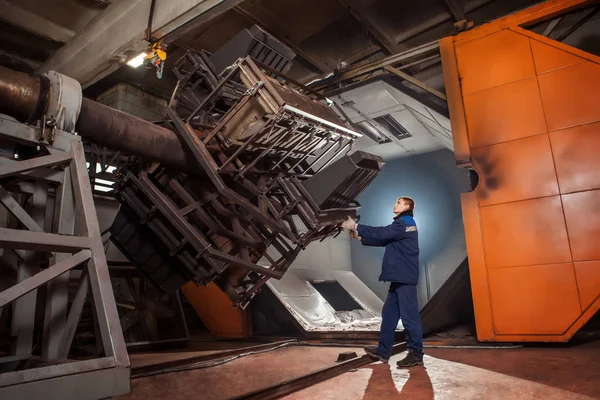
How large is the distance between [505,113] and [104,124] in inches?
170

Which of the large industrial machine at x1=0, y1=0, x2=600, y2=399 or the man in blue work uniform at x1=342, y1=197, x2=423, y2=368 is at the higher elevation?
the large industrial machine at x1=0, y1=0, x2=600, y2=399

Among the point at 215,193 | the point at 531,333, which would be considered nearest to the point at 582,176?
the point at 531,333

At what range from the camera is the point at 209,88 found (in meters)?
4.46

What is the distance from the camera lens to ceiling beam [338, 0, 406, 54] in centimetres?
575

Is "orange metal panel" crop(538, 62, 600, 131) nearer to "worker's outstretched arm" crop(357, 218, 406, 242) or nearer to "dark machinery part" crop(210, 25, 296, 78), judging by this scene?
"worker's outstretched arm" crop(357, 218, 406, 242)

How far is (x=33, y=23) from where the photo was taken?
17.8 ft

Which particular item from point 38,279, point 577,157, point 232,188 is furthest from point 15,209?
point 577,157

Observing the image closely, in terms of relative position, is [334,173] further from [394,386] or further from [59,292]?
[59,292]

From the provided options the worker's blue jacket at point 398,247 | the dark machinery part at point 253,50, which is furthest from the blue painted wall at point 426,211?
the dark machinery part at point 253,50

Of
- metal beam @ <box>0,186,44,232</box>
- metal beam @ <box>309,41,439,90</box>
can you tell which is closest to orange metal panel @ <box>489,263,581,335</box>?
metal beam @ <box>309,41,439,90</box>

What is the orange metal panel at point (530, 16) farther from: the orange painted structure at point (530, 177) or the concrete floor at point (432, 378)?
the concrete floor at point (432, 378)

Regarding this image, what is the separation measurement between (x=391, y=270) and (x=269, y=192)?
4.98 feet

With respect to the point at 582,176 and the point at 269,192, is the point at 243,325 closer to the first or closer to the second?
the point at 269,192

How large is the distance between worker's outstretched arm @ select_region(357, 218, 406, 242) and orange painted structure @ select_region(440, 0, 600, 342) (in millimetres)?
1247
